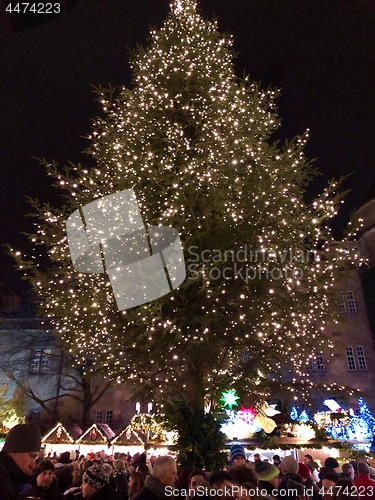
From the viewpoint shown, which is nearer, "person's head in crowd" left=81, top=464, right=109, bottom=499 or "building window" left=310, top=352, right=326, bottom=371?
"person's head in crowd" left=81, top=464, right=109, bottom=499

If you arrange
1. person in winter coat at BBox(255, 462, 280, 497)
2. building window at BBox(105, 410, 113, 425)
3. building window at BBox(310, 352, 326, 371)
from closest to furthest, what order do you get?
person in winter coat at BBox(255, 462, 280, 497), building window at BBox(105, 410, 113, 425), building window at BBox(310, 352, 326, 371)

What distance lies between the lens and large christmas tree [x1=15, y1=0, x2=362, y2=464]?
10195 mm

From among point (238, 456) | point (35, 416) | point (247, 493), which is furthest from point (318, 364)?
point (247, 493)

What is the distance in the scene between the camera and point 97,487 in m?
4.15

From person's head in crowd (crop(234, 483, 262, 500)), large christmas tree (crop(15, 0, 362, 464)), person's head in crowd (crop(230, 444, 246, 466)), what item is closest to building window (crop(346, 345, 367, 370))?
large christmas tree (crop(15, 0, 362, 464))

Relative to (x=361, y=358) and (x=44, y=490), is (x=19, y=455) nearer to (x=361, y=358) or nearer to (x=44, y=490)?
(x=44, y=490)

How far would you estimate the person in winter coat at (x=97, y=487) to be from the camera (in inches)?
163

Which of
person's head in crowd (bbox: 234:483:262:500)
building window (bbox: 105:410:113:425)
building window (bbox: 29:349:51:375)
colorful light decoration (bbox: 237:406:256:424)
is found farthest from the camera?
building window (bbox: 29:349:51:375)

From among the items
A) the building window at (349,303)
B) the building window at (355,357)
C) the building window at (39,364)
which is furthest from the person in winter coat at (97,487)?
the building window at (349,303)

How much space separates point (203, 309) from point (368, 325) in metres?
22.3

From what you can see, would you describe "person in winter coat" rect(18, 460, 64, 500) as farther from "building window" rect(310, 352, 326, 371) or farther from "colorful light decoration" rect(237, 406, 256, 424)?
"building window" rect(310, 352, 326, 371)

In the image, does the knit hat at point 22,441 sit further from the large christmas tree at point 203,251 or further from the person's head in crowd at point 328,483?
the large christmas tree at point 203,251

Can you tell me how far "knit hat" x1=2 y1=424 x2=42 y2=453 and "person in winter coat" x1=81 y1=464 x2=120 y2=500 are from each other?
113 cm

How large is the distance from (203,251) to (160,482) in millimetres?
6757
